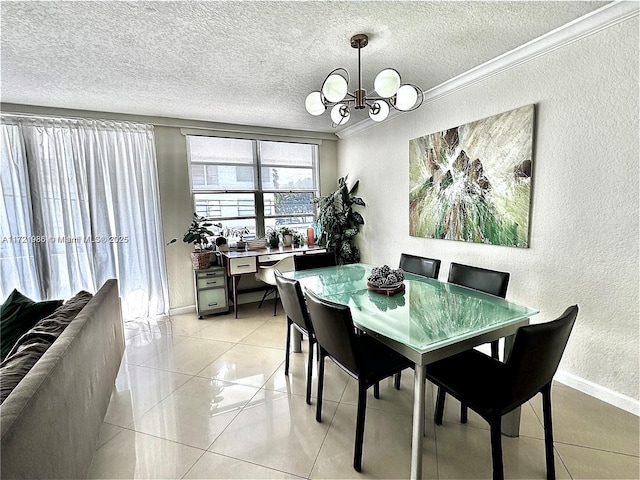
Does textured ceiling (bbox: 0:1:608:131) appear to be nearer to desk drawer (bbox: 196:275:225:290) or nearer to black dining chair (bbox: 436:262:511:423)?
black dining chair (bbox: 436:262:511:423)

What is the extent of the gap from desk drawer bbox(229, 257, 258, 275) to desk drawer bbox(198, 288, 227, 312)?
0.34 meters

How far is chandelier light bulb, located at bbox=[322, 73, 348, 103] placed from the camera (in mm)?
1794

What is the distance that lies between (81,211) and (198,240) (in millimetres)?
Result: 1208

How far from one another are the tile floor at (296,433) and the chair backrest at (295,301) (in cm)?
56

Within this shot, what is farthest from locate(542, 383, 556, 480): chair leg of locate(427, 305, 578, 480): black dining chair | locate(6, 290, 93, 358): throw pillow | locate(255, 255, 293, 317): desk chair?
locate(255, 255, 293, 317): desk chair

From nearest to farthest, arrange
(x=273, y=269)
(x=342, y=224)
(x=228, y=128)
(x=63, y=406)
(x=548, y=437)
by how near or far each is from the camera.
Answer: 1. (x=63, y=406)
2. (x=548, y=437)
3. (x=273, y=269)
4. (x=228, y=128)
5. (x=342, y=224)

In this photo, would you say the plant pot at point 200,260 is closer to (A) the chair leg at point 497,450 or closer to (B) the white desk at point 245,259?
(B) the white desk at point 245,259

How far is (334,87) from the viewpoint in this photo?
182cm

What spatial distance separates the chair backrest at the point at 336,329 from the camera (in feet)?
4.99

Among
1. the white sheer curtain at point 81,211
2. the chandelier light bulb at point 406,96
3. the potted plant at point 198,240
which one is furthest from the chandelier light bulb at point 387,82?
the white sheer curtain at point 81,211

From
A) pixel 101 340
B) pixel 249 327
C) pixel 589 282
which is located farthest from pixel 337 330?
pixel 249 327

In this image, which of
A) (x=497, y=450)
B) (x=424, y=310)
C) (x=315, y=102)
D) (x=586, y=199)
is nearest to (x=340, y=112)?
(x=315, y=102)

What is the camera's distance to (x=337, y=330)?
5.19ft

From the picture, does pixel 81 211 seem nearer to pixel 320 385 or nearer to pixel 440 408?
pixel 320 385
